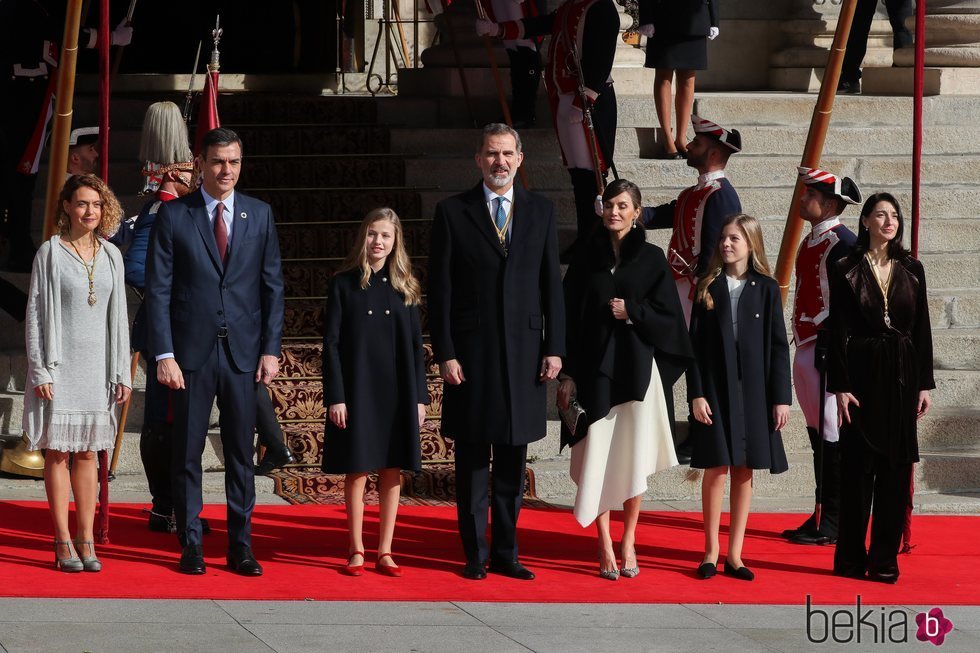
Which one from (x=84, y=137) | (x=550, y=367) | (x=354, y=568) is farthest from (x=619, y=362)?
(x=84, y=137)

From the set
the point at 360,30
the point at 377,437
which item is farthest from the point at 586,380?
the point at 360,30

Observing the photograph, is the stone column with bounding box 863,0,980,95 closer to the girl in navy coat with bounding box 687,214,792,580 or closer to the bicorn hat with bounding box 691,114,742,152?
the bicorn hat with bounding box 691,114,742,152

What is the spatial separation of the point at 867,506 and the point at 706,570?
2.41ft

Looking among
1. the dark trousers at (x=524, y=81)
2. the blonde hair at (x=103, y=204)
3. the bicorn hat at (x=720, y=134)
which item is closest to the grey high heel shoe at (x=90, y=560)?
the blonde hair at (x=103, y=204)

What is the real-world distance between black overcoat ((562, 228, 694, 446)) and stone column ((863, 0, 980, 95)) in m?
6.49

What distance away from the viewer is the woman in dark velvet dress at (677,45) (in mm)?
11672

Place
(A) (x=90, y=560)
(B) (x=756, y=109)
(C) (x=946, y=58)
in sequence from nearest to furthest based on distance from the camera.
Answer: (A) (x=90, y=560) → (B) (x=756, y=109) → (C) (x=946, y=58)

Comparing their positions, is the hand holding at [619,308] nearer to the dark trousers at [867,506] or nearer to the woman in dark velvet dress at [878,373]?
the woman in dark velvet dress at [878,373]

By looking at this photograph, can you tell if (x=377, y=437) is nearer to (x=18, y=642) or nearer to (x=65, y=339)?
(x=65, y=339)

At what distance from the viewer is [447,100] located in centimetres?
1305

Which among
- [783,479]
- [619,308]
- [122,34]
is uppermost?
[122,34]

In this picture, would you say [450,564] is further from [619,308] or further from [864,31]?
[864,31]

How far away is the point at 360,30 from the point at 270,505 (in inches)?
377

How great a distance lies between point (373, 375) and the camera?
23.7 ft
